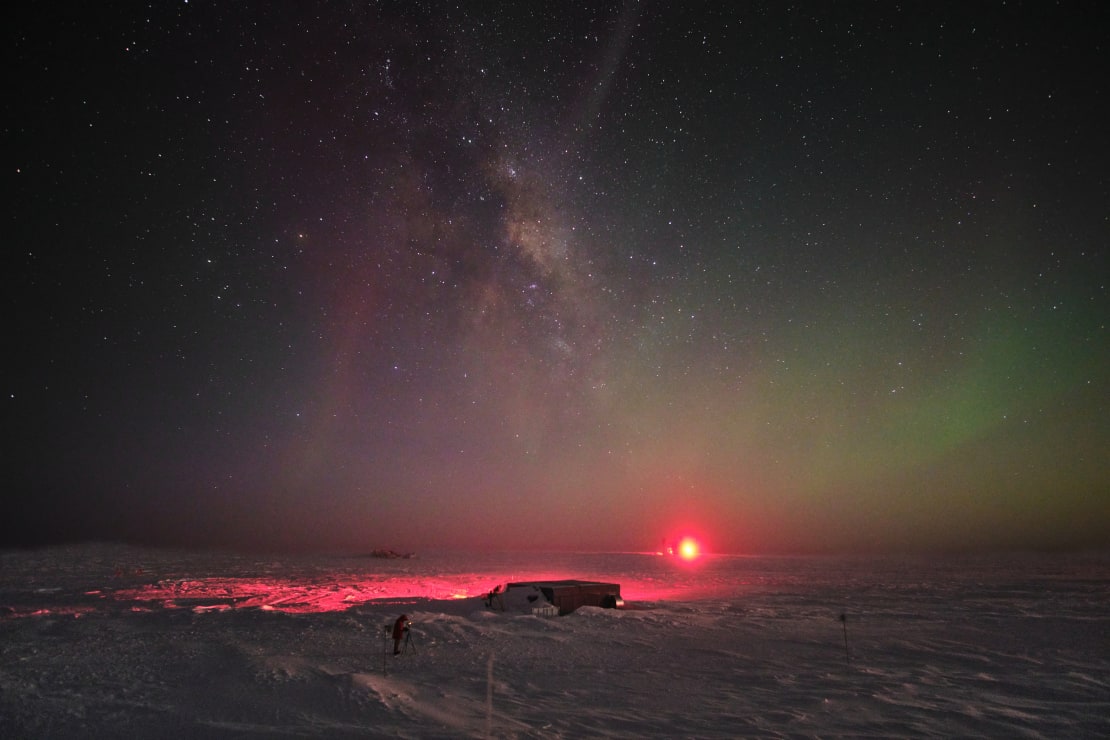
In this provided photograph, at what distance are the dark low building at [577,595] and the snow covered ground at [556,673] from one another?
2612mm

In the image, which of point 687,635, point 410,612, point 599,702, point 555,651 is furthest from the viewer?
point 410,612

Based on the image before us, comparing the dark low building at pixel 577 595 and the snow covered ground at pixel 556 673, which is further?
the dark low building at pixel 577 595

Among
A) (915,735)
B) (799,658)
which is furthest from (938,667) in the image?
(915,735)

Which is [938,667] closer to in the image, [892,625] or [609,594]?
[892,625]

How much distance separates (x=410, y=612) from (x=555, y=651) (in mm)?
10488

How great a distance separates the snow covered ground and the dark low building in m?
2.61

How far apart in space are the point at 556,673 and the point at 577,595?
14004 mm

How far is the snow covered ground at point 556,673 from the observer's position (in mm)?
10867

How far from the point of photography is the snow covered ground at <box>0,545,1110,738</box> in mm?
10867

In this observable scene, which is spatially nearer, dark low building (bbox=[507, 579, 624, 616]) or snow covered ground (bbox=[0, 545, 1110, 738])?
snow covered ground (bbox=[0, 545, 1110, 738])

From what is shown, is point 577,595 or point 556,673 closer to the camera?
point 556,673

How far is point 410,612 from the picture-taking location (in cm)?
2612

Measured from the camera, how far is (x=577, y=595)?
2877cm

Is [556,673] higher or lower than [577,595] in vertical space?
lower
